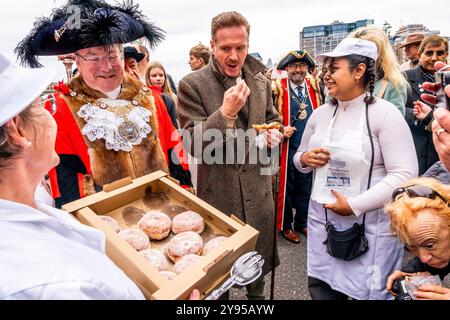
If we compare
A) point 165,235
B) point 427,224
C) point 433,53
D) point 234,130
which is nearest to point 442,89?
point 427,224

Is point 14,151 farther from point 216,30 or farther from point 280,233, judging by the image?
point 280,233

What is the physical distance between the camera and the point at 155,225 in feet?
4.09

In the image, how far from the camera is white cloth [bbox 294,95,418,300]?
1560mm

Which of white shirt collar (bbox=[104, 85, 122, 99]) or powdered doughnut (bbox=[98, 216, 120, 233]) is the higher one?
white shirt collar (bbox=[104, 85, 122, 99])

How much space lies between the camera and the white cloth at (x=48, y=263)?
0.58 m

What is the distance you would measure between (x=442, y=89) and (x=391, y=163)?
1.68 feet

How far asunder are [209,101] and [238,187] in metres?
0.62

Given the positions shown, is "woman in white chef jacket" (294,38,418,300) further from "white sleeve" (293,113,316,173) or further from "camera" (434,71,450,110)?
"camera" (434,71,450,110)

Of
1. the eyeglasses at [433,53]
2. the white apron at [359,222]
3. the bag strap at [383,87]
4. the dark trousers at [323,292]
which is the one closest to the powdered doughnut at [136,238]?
the white apron at [359,222]

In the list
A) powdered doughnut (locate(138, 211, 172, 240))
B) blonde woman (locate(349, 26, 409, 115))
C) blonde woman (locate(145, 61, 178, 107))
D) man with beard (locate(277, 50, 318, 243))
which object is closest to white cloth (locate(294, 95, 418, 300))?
blonde woman (locate(349, 26, 409, 115))

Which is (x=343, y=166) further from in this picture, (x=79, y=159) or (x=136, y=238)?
(x=79, y=159)
